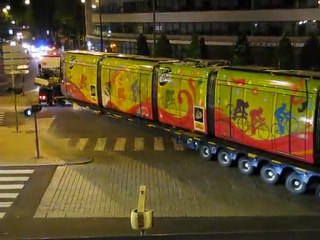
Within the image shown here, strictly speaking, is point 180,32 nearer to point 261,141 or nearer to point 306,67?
point 306,67

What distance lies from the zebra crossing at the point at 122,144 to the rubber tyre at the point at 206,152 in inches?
82.8

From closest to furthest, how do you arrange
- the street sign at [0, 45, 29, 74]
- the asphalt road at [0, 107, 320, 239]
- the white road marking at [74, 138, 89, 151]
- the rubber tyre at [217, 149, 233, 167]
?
the asphalt road at [0, 107, 320, 239], the rubber tyre at [217, 149, 233, 167], the white road marking at [74, 138, 89, 151], the street sign at [0, 45, 29, 74]

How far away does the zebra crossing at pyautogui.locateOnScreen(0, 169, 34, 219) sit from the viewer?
64.2 ft

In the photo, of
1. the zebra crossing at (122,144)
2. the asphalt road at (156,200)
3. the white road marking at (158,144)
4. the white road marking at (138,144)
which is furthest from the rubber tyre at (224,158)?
the white road marking at (138,144)

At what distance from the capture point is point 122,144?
28.1 meters

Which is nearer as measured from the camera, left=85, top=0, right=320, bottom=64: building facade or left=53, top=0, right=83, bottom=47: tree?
left=85, top=0, right=320, bottom=64: building facade

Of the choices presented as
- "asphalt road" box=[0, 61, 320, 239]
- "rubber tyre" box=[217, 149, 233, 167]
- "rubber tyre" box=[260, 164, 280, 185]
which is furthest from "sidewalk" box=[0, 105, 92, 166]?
"rubber tyre" box=[260, 164, 280, 185]

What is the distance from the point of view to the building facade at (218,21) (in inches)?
2425

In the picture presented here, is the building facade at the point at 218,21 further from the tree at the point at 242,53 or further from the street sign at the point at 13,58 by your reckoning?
the street sign at the point at 13,58

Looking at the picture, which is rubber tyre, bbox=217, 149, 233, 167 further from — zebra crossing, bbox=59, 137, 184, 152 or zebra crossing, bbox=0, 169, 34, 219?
zebra crossing, bbox=0, 169, 34, 219

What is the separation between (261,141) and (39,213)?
8065mm

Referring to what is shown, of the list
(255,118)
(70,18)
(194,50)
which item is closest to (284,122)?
(255,118)

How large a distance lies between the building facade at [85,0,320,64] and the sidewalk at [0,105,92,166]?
34318mm

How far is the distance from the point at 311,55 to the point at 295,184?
114 feet
